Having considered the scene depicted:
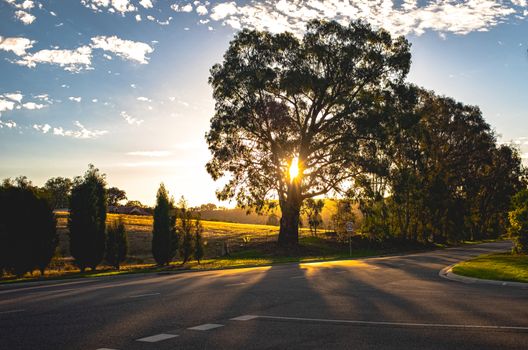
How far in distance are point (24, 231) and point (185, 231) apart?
1082 cm

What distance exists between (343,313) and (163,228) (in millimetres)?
25748

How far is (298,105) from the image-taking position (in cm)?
3716

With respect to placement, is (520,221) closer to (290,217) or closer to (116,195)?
(290,217)

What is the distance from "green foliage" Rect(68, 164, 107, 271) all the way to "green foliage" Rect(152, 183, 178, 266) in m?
4.15

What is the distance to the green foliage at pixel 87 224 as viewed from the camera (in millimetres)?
28344

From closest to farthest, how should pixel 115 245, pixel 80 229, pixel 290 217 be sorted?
pixel 80 229 → pixel 115 245 → pixel 290 217

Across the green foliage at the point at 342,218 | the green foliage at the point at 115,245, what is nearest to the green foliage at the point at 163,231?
the green foliage at the point at 115,245

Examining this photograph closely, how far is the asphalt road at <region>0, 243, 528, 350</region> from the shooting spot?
6.49 meters

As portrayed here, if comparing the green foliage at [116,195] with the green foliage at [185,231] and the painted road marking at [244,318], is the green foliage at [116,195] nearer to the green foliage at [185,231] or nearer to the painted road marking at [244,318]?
the green foliage at [185,231]

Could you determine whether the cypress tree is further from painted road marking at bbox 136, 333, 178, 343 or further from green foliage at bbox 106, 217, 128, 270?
painted road marking at bbox 136, 333, 178, 343

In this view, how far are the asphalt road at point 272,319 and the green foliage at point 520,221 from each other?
16252mm

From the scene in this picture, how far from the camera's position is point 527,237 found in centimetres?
2783

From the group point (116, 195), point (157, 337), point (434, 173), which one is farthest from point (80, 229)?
point (116, 195)

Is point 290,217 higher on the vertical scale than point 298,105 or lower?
lower
